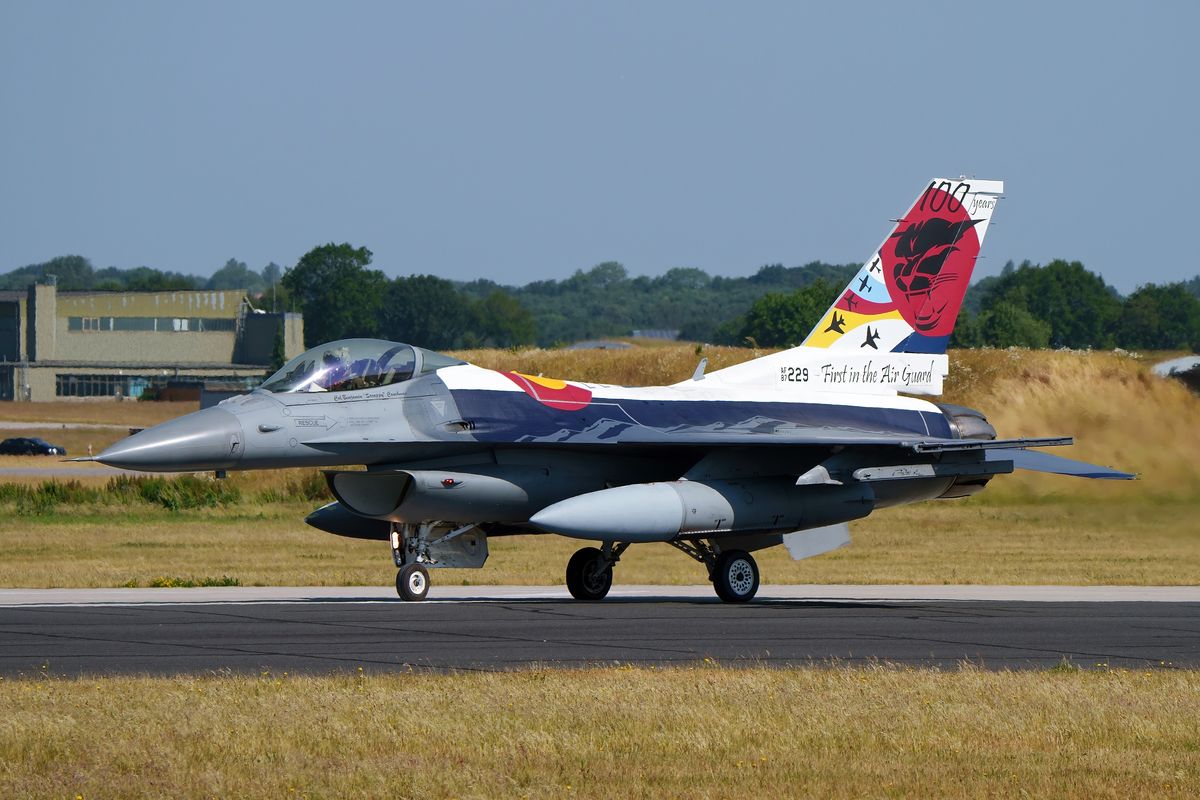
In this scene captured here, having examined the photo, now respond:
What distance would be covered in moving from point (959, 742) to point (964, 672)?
9.32 feet

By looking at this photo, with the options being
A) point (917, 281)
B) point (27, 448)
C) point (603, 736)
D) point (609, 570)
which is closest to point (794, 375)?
point (917, 281)

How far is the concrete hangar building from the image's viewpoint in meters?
106

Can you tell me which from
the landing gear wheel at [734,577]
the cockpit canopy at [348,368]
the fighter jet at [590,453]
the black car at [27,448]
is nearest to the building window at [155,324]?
the black car at [27,448]

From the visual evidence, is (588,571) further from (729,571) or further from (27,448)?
(27,448)

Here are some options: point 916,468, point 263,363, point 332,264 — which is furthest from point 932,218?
point 332,264

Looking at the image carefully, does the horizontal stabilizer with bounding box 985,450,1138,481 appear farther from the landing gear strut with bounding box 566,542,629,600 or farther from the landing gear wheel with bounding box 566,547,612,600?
the landing gear wheel with bounding box 566,547,612,600

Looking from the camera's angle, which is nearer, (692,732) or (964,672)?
(692,732)

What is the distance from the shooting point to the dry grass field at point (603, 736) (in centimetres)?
820

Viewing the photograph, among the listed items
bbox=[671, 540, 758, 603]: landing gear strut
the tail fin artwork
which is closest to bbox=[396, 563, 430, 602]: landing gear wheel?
bbox=[671, 540, 758, 603]: landing gear strut

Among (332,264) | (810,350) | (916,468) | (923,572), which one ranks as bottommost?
(923,572)

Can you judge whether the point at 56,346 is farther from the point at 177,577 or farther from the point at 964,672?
the point at 964,672

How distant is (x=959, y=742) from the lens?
9273mm

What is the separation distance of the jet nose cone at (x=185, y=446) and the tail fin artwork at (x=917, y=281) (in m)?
8.67

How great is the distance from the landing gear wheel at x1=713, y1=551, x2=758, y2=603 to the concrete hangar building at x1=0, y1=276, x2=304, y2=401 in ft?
286
